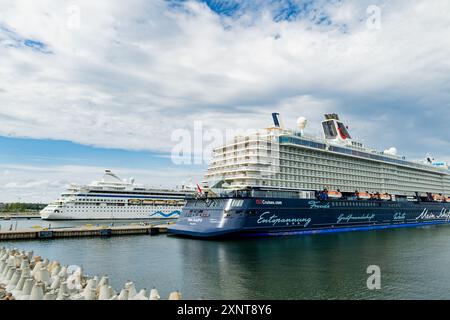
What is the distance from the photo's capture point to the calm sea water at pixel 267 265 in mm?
19469

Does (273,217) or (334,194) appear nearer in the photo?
(273,217)

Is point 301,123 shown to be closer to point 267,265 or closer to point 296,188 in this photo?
point 296,188

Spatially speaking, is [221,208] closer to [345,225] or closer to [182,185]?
[345,225]

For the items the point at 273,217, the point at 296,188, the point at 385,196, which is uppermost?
the point at 296,188

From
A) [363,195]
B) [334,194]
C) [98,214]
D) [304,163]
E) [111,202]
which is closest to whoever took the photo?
[304,163]

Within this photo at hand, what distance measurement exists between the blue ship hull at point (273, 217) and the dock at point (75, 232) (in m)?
8.97

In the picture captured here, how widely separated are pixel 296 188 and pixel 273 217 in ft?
22.4

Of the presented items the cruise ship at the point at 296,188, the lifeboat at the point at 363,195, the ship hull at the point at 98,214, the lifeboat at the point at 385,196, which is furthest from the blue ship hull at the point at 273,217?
the ship hull at the point at 98,214

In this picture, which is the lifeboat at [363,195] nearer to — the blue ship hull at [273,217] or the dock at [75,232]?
the blue ship hull at [273,217]

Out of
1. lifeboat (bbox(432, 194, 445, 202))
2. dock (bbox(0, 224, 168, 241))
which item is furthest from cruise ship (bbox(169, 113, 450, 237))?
lifeboat (bbox(432, 194, 445, 202))

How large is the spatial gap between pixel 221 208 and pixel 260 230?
5.34 m

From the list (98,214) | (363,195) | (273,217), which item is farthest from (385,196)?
(98,214)

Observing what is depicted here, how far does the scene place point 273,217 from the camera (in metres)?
40.8

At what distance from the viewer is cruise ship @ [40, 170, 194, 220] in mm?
76125
